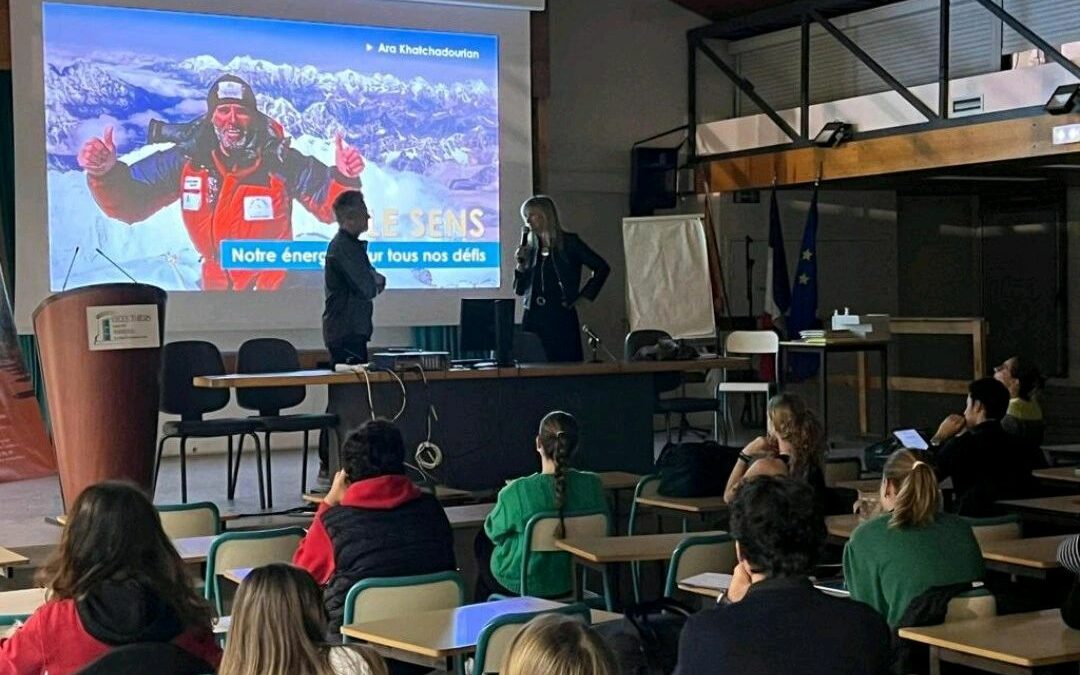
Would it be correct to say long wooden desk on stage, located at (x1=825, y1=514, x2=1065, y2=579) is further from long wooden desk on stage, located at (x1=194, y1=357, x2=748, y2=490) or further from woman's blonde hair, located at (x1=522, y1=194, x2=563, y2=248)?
woman's blonde hair, located at (x1=522, y1=194, x2=563, y2=248)

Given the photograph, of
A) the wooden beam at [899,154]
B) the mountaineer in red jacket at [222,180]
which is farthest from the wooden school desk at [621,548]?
the wooden beam at [899,154]

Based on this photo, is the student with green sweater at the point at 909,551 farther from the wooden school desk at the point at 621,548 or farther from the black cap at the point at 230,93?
the black cap at the point at 230,93

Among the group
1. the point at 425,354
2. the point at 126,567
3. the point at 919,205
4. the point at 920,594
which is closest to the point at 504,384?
the point at 425,354

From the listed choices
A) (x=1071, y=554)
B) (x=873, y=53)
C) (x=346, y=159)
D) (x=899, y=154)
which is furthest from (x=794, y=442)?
(x=873, y=53)

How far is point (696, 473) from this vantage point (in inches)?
234

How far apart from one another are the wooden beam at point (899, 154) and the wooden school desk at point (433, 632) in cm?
657

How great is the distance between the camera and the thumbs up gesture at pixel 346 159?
9789 mm

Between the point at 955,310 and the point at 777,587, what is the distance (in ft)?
39.1

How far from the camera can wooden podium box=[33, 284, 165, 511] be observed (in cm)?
577

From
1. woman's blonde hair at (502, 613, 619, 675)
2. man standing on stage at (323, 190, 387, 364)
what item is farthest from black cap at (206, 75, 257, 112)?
woman's blonde hair at (502, 613, 619, 675)

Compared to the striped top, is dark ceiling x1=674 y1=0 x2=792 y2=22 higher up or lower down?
higher up

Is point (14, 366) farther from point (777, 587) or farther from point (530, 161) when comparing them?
point (777, 587)

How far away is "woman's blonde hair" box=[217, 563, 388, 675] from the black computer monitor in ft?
15.6

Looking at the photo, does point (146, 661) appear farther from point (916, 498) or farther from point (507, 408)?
point (507, 408)
